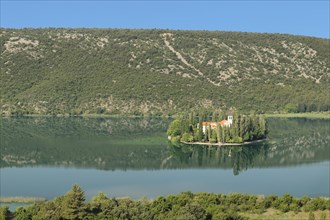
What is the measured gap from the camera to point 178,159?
85.9 m

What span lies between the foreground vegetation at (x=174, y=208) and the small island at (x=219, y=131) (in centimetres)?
5626

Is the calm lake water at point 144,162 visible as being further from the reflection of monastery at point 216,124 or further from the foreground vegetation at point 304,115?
the foreground vegetation at point 304,115

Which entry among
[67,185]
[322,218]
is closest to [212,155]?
[67,185]

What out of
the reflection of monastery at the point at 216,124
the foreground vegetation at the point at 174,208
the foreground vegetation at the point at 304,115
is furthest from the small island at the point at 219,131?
the foreground vegetation at the point at 304,115

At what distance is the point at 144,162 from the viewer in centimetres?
8388

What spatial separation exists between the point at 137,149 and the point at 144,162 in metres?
13.1

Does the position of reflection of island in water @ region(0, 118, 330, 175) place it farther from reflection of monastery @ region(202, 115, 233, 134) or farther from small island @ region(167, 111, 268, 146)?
reflection of monastery @ region(202, 115, 233, 134)

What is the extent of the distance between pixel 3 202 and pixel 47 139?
5808 cm

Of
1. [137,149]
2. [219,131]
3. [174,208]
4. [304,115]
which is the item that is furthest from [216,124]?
Result: [304,115]

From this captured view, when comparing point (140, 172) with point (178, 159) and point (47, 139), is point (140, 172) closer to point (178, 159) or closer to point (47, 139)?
point (178, 159)

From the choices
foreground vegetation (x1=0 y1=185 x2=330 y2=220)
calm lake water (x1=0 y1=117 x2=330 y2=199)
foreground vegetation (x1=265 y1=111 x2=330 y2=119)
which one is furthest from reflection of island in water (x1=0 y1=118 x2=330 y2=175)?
foreground vegetation (x1=265 y1=111 x2=330 y2=119)

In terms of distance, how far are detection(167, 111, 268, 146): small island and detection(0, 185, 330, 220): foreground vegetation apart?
185 feet

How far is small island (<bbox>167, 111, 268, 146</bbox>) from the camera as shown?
103m

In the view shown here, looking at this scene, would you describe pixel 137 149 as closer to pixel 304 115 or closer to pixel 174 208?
pixel 174 208
